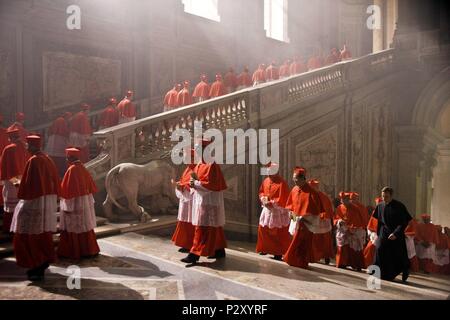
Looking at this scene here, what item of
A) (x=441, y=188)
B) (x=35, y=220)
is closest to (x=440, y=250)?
(x=35, y=220)

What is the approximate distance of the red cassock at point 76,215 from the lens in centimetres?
616

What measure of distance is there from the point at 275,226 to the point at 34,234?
148 inches

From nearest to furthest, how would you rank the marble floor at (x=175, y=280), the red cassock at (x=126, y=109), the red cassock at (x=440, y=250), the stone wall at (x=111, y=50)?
the marble floor at (x=175, y=280), the red cassock at (x=440, y=250), the red cassock at (x=126, y=109), the stone wall at (x=111, y=50)

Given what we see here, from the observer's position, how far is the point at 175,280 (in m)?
5.66

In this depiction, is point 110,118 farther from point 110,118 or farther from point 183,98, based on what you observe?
point 183,98

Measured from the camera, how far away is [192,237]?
688 centimetres

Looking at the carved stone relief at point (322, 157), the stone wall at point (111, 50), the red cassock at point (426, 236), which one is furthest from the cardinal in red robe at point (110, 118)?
the red cassock at point (426, 236)

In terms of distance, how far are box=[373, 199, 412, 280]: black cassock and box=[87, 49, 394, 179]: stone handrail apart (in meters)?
4.00

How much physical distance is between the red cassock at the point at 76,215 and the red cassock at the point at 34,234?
0.64m

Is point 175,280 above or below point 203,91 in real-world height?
below

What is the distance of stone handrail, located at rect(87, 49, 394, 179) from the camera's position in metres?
8.42

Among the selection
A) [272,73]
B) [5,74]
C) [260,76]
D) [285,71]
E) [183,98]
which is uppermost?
[285,71]

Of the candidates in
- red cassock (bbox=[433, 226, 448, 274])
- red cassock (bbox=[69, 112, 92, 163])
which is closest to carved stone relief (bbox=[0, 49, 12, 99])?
red cassock (bbox=[69, 112, 92, 163])

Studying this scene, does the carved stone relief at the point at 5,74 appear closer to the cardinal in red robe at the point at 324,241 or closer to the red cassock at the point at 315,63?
the cardinal in red robe at the point at 324,241
